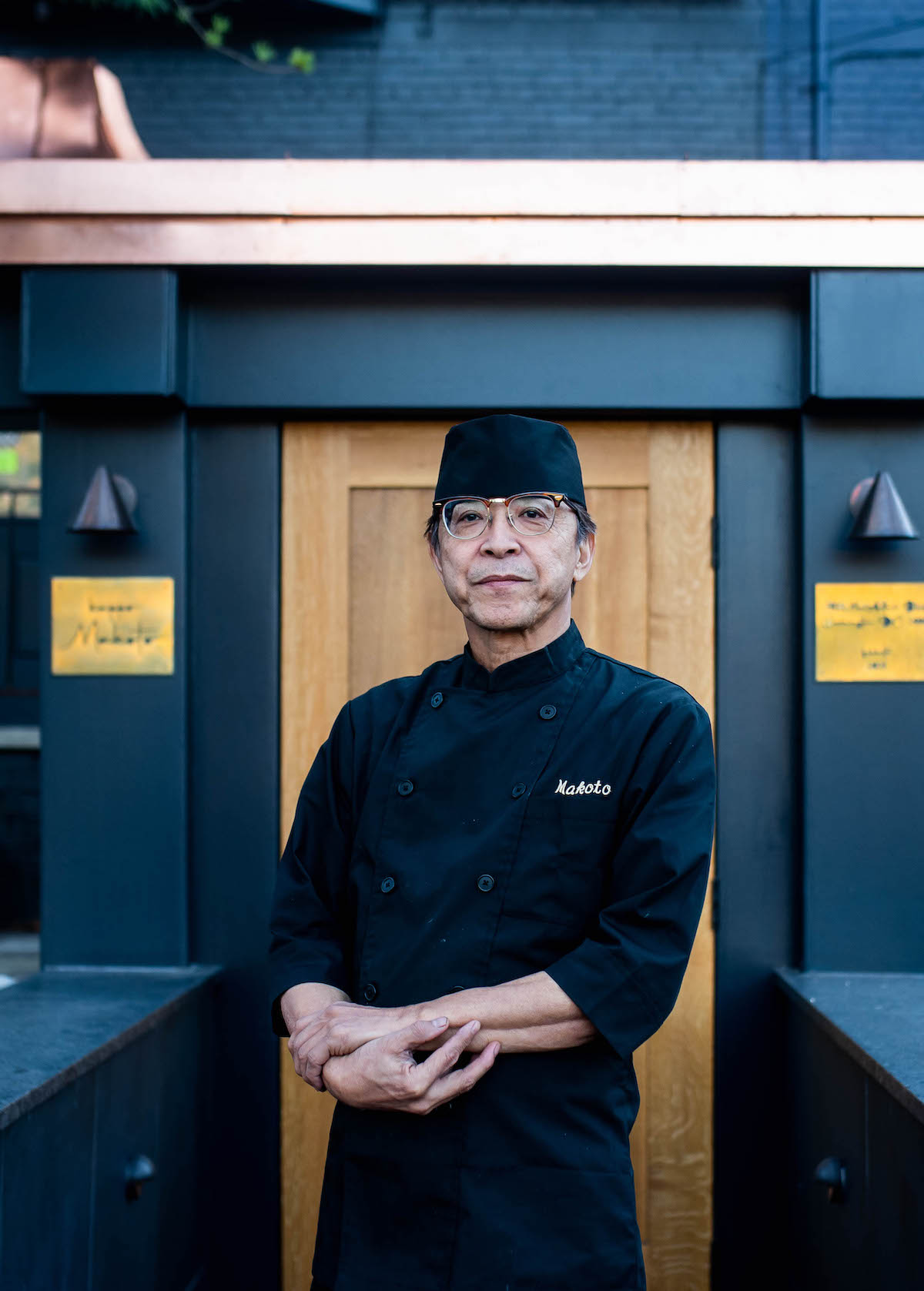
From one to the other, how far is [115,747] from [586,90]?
3248 mm

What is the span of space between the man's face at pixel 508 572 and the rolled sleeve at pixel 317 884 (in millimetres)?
336

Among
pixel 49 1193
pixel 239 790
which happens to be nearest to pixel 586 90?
pixel 239 790

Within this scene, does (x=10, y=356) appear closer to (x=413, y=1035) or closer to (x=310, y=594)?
(x=310, y=594)

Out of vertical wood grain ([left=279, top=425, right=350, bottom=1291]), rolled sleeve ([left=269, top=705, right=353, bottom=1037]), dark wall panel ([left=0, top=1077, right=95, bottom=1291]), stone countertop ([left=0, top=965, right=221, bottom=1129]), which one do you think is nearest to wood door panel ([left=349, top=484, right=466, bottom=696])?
vertical wood grain ([left=279, top=425, right=350, bottom=1291])

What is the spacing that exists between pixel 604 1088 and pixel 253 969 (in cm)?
146

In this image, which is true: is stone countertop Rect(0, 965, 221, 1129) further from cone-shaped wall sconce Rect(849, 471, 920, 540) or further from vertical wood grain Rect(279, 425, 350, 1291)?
cone-shaped wall sconce Rect(849, 471, 920, 540)

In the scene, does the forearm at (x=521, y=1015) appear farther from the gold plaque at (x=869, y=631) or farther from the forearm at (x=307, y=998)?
the gold plaque at (x=869, y=631)

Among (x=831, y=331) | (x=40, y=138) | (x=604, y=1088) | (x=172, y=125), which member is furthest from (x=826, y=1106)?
(x=172, y=125)

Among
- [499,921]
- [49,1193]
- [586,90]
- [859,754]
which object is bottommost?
[49,1193]

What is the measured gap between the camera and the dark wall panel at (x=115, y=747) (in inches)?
109

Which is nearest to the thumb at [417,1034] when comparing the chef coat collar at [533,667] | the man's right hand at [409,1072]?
the man's right hand at [409,1072]

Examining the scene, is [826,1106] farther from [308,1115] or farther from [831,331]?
[831,331]

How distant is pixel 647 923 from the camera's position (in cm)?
150

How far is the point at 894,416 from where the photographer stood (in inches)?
109
